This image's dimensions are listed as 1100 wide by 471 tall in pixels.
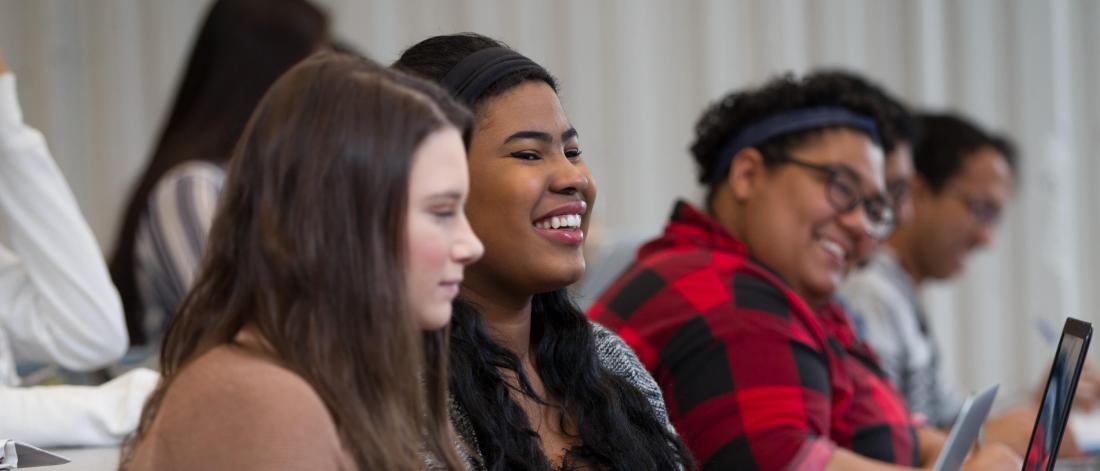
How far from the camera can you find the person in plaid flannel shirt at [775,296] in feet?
5.77

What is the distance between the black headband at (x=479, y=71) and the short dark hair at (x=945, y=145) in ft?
6.89

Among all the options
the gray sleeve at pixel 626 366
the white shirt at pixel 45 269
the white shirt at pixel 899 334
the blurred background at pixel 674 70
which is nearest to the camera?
the gray sleeve at pixel 626 366

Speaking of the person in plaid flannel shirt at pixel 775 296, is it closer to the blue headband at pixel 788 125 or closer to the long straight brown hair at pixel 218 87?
the blue headband at pixel 788 125

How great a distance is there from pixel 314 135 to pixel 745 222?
1.19 m

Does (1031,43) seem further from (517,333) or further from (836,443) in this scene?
Answer: (517,333)

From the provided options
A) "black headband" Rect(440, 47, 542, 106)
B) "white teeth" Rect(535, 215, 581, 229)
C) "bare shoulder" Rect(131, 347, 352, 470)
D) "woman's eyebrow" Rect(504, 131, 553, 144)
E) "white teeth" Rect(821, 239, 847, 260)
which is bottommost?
"white teeth" Rect(821, 239, 847, 260)

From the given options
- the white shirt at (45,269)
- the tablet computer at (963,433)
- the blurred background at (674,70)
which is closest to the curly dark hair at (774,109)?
the tablet computer at (963,433)

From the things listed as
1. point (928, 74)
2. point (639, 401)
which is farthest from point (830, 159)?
point (928, 74)

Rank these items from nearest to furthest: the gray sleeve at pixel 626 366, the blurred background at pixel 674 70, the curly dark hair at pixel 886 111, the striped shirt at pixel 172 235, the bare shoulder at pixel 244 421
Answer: the bare shoulder at pixel 244 421 < the gray sleeve at pixel 626 366 < the curly dark hair at pixel 886 111 < the striped shirt at pixel 172 235 < the blurred background at pixel 674 70

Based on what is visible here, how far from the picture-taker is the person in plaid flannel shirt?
176 centimetres

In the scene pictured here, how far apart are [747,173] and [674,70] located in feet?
6.20

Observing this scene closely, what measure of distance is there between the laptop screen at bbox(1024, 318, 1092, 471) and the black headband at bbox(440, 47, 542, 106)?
61cm

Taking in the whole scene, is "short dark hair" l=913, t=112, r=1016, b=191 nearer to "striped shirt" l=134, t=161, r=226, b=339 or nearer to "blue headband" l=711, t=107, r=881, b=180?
"blue headband" l=711, t=107, r=881, b=180

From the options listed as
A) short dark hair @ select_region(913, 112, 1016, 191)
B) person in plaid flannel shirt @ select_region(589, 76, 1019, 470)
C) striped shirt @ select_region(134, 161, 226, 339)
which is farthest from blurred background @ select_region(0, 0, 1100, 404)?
person in plaid flannel shirt @ select_region(589, 76, 1019, 470)
